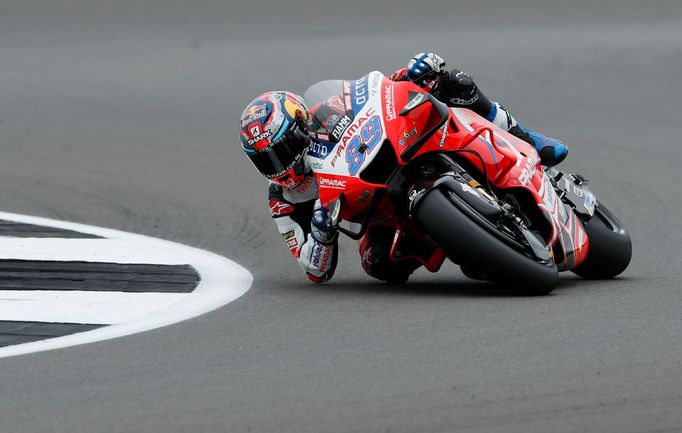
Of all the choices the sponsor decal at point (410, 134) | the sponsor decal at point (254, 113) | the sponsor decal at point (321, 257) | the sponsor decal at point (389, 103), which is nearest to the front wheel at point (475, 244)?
the sponsor decal at point (410, 134)

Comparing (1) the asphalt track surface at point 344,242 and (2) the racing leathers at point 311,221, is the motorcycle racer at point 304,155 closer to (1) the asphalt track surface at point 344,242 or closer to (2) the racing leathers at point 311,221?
(2) the racing leathers at point 311,221

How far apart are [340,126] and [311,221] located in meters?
0.56

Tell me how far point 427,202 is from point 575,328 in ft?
3.43

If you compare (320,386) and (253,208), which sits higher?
(320,386)

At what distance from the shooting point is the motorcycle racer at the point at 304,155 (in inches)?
283

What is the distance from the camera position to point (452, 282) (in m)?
7.59

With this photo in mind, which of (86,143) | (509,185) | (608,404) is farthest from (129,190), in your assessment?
(608,404)

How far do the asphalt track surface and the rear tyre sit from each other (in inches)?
3.8

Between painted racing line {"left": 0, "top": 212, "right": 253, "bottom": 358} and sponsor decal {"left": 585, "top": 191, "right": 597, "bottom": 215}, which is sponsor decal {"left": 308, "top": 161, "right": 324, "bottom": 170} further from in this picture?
sponsor decal {"left": 585, "top": 191, "right": 597, "bottom": 215}

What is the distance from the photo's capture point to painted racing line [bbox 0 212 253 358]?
6.48 metres

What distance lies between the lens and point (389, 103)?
711 cm

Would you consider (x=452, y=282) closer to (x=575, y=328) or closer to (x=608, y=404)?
(x=575, y=328)

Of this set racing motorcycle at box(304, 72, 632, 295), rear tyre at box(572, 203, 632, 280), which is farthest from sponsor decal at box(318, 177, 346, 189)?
rear tyre at box(572, 203, 632, 280)

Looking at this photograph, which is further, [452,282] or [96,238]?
[96,238]
